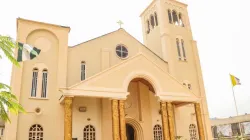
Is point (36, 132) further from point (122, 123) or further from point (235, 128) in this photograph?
point (235, 128)

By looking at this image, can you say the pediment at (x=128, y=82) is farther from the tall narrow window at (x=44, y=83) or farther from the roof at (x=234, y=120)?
the roof at (x=234, y=120)

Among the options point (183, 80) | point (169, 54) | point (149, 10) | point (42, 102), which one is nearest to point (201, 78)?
point (183, 80)

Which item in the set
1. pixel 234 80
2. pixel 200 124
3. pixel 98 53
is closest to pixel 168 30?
pixel 98 53

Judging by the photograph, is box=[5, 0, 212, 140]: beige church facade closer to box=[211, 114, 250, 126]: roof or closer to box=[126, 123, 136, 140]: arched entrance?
box=[126, 123, 136, 140]: arched entrance

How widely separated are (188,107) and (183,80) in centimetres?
248

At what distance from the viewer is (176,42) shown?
77.4ft

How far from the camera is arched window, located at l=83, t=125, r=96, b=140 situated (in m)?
16.9

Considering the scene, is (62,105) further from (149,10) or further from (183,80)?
(149,10)

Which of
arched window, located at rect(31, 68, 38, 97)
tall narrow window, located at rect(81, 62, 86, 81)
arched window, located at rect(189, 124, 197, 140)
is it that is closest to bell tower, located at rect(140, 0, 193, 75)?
arched window, located at rect(189, 124, 197, 140)

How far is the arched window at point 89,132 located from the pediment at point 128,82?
3.46m

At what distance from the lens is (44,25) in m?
18.5

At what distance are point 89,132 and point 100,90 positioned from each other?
378 cm

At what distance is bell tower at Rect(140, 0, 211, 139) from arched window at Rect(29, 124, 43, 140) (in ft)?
39.0

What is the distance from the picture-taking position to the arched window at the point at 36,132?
1574cm
